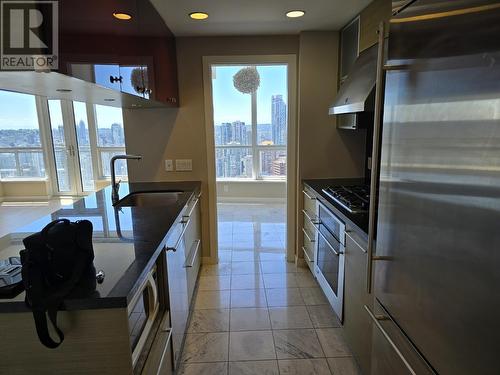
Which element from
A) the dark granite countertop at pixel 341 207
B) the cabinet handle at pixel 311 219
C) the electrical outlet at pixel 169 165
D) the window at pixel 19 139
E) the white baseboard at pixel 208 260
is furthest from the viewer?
the window at pixel 19 139

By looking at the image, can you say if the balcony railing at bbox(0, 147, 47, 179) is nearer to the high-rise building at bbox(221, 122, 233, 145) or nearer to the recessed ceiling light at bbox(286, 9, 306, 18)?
the high-rise building at bbox(221, 122, 233, 145)

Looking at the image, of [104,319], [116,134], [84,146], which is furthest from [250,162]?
[104,319]

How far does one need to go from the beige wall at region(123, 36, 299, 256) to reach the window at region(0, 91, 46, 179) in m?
4.47

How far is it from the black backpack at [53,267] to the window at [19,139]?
21.4 feet

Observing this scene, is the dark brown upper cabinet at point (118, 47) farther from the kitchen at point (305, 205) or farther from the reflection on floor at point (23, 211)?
the reflection on floor at point (23, 211)

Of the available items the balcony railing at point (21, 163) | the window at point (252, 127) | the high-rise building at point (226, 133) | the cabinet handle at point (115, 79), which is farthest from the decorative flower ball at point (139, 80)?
the balcony railing at point (21, 163)

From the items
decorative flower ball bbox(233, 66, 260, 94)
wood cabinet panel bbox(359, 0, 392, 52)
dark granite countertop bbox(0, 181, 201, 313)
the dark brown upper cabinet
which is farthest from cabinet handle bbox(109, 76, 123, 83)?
decorative flower ball bbox(233, 66, 260, 94)

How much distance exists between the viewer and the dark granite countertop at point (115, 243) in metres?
1.05

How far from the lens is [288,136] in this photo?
3.29 metres

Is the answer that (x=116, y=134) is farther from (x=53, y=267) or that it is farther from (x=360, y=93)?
(x=53, y=267)

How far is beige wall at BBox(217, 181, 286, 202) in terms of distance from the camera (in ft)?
21.5

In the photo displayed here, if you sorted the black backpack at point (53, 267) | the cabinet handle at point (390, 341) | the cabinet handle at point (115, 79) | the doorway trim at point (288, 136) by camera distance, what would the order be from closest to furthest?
the black backpack at point (53, 267) < the cabinet handle at point (390, 341) < the cabinet handle at point (115, 79) < the doorway trim at point (288, 136)

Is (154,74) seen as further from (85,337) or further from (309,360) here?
(309,360)

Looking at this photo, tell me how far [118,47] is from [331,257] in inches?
76.4
